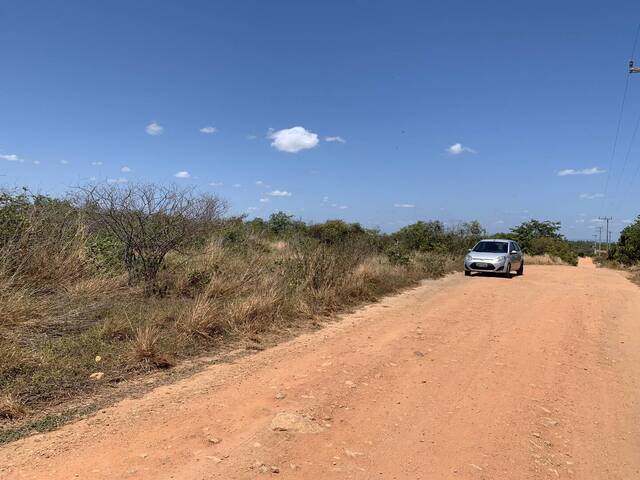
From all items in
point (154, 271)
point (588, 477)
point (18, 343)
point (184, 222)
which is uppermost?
point (184, 222)

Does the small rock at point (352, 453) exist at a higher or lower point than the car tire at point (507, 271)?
lower

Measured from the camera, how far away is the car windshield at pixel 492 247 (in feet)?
67.0

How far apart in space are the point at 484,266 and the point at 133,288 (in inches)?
582

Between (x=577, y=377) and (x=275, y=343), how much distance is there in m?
4.03

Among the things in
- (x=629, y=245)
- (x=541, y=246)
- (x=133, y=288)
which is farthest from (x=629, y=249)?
(x=133, y=288)

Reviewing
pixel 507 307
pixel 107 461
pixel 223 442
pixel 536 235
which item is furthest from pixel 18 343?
pixel 536 235

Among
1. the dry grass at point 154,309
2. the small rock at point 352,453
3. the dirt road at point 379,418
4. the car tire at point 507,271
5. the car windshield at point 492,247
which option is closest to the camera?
the dirt road at point 379,418

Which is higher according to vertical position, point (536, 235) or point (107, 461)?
point (536, 235)

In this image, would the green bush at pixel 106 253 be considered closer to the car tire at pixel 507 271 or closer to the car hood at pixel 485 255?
the car hood at pixel 485 255

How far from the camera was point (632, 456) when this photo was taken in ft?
12.7

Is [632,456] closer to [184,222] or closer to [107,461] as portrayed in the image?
[107,461]

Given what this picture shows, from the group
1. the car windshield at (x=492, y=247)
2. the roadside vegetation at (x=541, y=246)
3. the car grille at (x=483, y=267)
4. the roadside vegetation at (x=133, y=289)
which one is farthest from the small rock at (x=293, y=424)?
the roadside vegetation at (x=541, y=246)

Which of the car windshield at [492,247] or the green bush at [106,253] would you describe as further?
the car windshield at [492,247]

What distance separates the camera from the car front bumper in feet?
63.6
